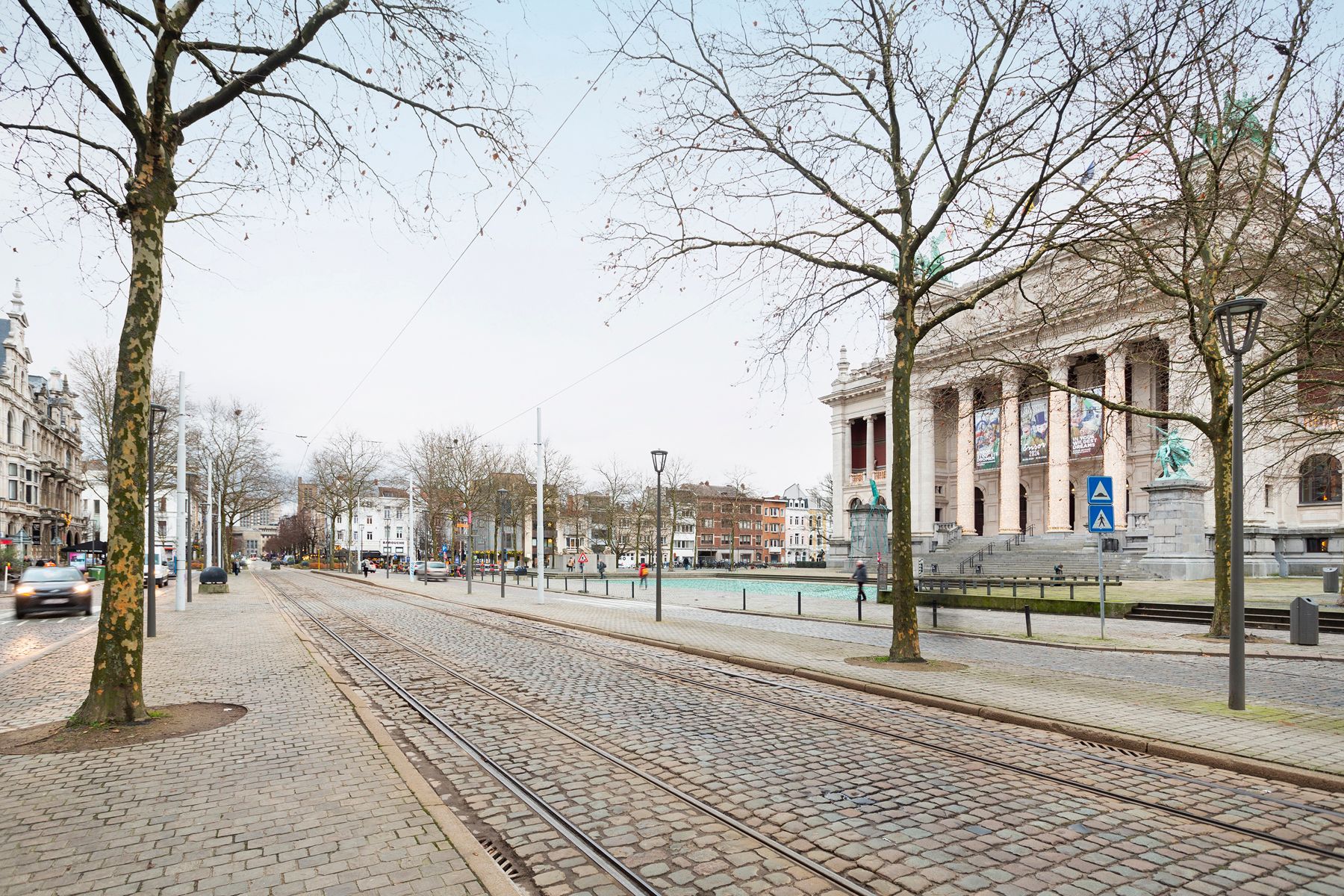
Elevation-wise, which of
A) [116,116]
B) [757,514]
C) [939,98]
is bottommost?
[757,514]

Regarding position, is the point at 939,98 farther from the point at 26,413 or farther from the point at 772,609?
the point at 26,413

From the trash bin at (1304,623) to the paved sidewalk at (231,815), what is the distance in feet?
55.4

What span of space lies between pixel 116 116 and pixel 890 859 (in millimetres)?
9649

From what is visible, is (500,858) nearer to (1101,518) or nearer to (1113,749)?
(1113,749)

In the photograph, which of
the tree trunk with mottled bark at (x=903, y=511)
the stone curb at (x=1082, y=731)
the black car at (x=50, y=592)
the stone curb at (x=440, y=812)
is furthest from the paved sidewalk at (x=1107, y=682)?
the black car at (x=50, y=592)

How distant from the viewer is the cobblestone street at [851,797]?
4.72 m

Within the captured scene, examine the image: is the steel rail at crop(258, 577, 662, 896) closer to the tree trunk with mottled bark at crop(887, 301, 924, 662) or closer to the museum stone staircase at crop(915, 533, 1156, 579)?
the tree trunk with mottled bark at crop(887, 301, 924, 662)

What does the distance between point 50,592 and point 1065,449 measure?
52.7 m

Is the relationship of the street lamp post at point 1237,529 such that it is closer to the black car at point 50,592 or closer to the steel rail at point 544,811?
the steel rail at point 544,811

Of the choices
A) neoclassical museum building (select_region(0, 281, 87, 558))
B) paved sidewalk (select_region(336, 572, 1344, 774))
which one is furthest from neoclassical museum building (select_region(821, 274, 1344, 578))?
neoclassical museum building (select_region(0, 281, 87, 558))

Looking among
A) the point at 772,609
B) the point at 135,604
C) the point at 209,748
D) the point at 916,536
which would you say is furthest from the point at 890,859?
the point at 916,536

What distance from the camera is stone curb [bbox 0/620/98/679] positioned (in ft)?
41.4

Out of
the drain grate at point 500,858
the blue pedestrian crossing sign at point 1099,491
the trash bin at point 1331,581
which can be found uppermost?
the blue pedestrian crossing sign at point 1099,491

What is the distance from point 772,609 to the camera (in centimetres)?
2570
